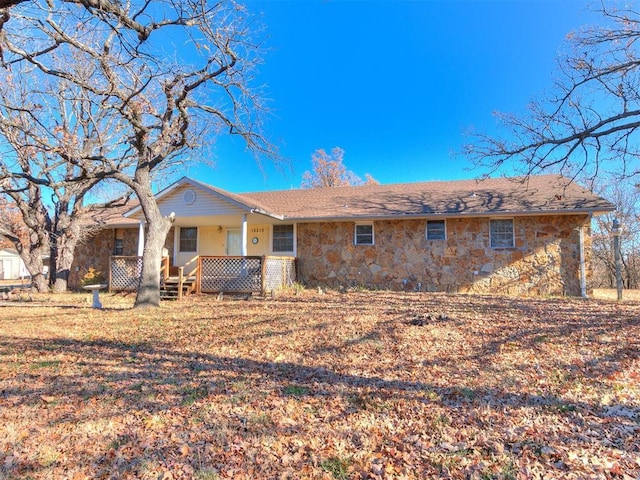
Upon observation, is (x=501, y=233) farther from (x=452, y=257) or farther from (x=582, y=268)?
(x=582, y=268)

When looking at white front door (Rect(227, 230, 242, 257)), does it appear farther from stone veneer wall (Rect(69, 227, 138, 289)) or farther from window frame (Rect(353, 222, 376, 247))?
window frame (Rect(353, 222, 376, 247))

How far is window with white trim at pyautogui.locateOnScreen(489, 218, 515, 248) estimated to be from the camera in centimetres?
1202

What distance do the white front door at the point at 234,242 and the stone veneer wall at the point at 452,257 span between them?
2747mm

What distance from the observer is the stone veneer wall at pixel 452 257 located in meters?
11.5

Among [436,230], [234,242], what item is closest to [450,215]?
[436,230]

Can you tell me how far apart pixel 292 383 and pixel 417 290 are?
9044 millimetres

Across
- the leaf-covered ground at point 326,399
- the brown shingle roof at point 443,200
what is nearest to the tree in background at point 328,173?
the brown shingle roof at point 443,200

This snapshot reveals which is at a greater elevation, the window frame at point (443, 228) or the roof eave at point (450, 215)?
the roof eave at point (450, 215)

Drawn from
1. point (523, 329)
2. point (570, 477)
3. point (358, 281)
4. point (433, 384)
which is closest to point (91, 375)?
point (433, 384)

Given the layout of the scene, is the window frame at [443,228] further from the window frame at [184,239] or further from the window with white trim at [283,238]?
the window frame at [184,239]

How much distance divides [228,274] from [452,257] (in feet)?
23.9

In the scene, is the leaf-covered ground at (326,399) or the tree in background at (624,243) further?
the tree in background at (624,243)

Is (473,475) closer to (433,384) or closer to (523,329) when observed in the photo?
(433,384)

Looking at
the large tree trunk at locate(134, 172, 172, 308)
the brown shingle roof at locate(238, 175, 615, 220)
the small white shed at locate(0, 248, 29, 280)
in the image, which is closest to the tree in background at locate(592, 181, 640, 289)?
the brown shingle roof at locate(238, 175, 615, 220)
